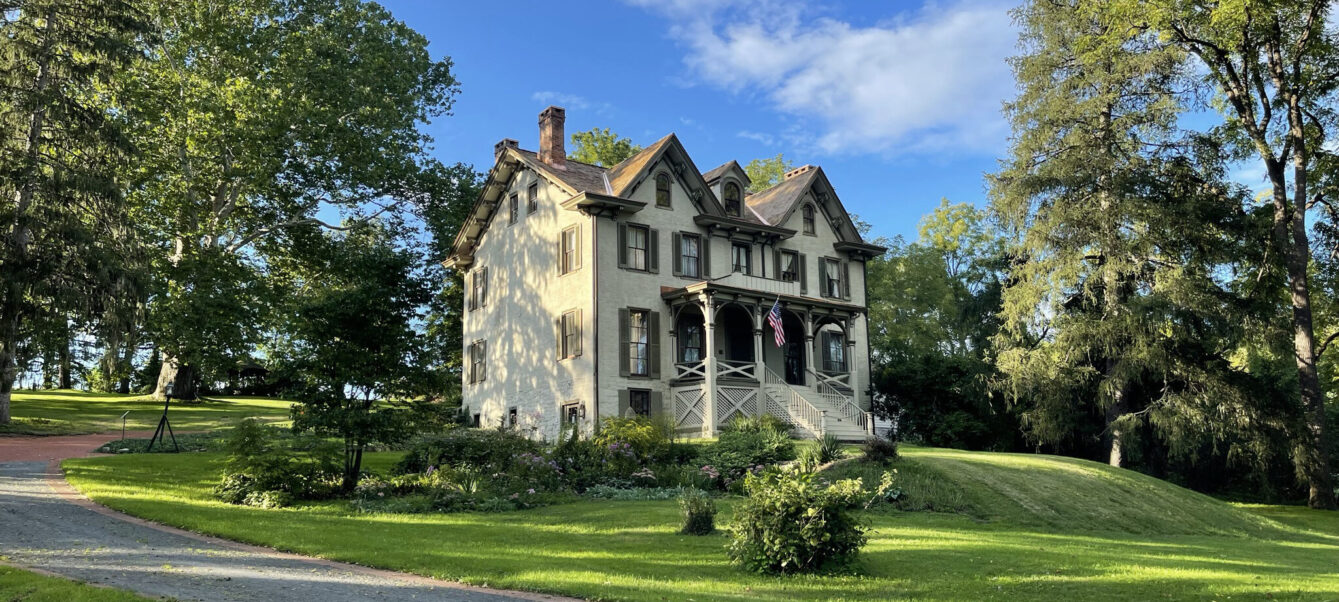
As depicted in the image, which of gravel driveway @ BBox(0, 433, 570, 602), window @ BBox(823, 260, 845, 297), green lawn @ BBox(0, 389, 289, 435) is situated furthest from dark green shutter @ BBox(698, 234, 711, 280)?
green lawn @ BBox(0, 389, 289, 435)

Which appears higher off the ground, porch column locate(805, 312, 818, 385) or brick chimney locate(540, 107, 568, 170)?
brick chimney locate(540, 107, 568, 170)

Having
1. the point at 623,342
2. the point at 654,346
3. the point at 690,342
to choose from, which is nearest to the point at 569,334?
the point at 623,342

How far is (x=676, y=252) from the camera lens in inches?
1141

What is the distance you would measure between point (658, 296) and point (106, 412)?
2480 centimetres

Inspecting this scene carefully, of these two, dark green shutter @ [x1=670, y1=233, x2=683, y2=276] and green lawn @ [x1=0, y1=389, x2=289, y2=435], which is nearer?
dark green shutter @ [x1=670, y1=233, x2=683, y2=276]

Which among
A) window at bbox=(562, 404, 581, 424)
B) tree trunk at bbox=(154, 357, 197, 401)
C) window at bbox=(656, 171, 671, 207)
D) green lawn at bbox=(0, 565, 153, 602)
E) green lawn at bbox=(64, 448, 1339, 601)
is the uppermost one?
window at bbox=(656, 171, 671, 207)

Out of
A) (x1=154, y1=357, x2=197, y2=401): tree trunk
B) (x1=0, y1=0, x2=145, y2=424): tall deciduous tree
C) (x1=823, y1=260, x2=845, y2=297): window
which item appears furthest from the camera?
(x1=154, y1=357, x2=197, y2=401): tree trunk

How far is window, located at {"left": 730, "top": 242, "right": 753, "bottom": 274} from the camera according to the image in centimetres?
3052

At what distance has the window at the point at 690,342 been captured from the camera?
28438 millimetres

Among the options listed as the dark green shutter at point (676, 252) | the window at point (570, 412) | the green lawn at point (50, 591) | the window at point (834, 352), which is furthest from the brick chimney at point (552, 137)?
the green lawn at point (50, 591)

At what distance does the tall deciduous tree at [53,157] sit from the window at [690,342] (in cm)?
1526

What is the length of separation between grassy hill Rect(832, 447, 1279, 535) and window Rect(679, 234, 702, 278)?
404 inches

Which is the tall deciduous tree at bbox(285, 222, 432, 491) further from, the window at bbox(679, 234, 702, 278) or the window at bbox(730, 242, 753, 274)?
the window at bbox(730, 242, 753, 274)

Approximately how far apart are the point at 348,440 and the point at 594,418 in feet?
30.0
